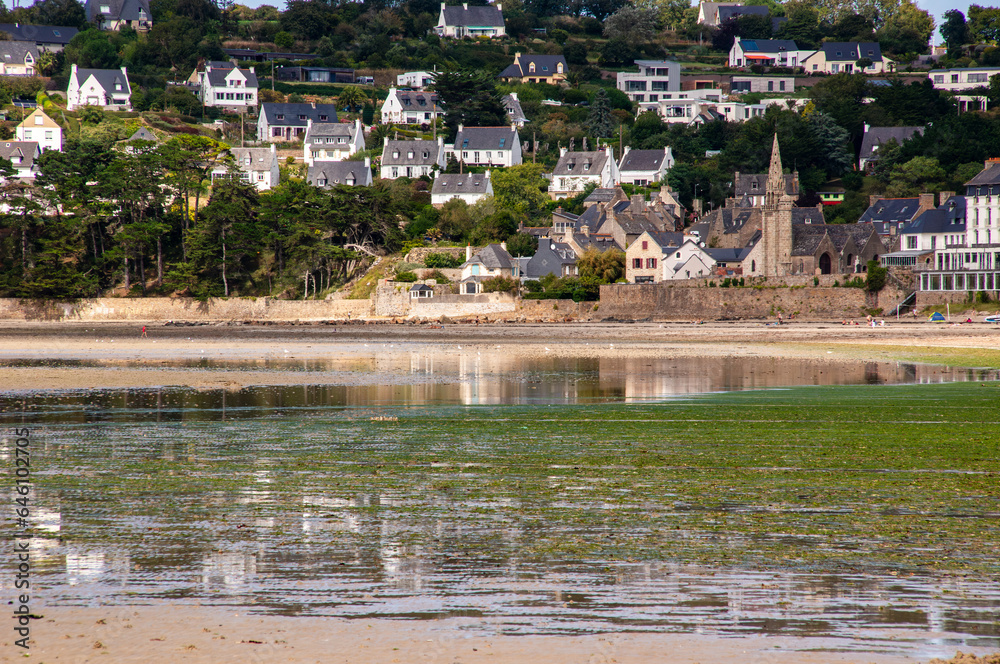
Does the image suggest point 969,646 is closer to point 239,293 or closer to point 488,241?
point 488,241

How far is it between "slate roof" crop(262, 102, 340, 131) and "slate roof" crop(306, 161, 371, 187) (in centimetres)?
1814

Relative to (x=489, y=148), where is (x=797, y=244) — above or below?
below

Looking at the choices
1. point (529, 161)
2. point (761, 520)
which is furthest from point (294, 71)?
point (761, 520)

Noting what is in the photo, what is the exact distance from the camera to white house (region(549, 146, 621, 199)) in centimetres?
8794

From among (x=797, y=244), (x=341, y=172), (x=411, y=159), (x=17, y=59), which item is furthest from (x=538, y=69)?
(x=797, y=244)

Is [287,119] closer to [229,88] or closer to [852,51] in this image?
[229,88]

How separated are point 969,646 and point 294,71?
128 meters

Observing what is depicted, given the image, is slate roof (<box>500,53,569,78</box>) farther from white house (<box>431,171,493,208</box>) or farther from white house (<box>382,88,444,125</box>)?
white house (<box>431,171,493,208</box>)

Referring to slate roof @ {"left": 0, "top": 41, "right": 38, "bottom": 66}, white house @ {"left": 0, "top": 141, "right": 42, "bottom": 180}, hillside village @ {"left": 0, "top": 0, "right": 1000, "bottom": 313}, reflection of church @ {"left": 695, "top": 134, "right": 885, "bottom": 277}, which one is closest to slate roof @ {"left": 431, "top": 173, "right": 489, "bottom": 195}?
hillside village @ {"left": 0, "top": 0, "right": 1000, "bottom": 313}

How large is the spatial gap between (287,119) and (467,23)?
46.1 metres

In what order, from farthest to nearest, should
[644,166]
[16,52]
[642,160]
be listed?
1. [16,52]
2. [642,160]
3. [644,166]

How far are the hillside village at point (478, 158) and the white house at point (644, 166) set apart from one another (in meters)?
0.21

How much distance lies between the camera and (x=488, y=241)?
73.4 m

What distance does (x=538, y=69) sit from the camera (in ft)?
410
